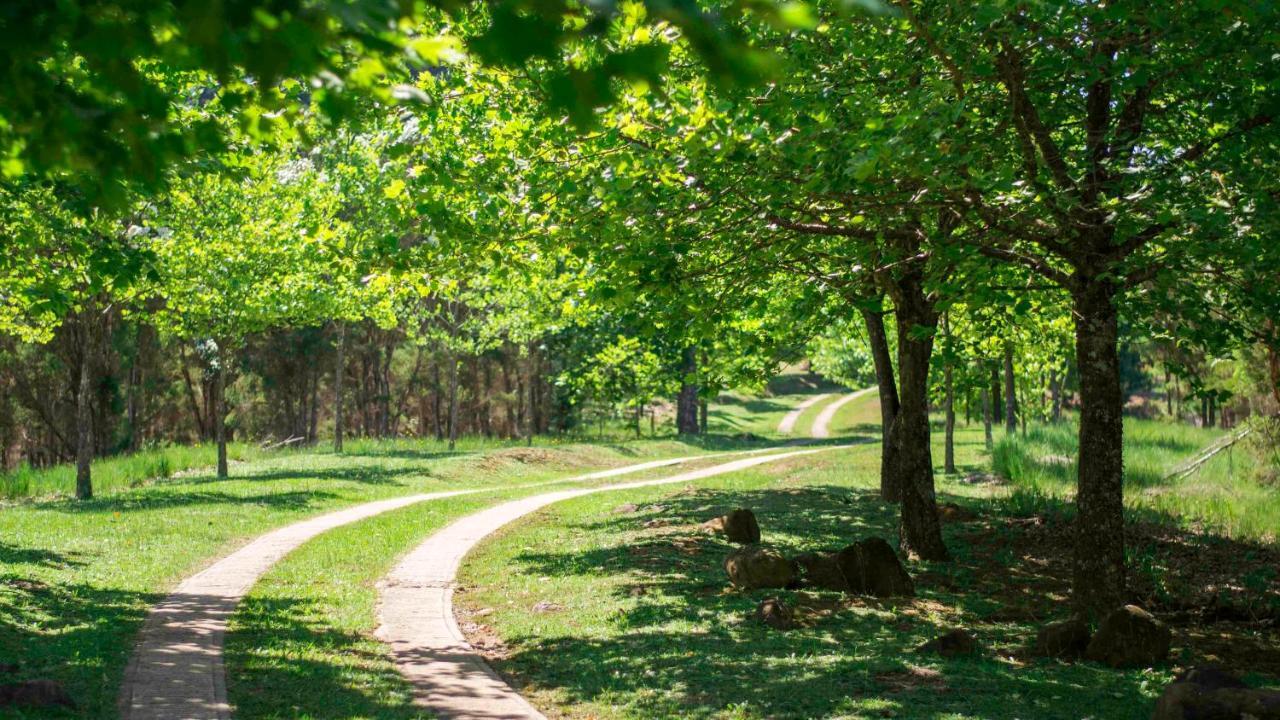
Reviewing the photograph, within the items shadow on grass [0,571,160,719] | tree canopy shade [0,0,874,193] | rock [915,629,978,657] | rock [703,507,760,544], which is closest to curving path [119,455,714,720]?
shadow on grass [0,571,160,719]

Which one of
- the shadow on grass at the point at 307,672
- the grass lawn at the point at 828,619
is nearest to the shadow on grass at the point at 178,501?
the grass lawn at the point at 828,619

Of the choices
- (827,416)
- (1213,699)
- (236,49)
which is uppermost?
(236,49)

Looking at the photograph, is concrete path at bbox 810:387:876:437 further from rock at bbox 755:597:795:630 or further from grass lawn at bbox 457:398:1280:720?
rock at bbox 755:597:795:630

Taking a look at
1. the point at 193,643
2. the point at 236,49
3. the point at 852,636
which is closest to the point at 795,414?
the point at 852,636

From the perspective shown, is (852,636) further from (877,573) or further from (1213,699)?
(1213,699)

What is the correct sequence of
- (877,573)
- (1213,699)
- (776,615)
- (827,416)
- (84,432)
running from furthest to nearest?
(827,416) → (84,432) → (877,573) → (776,615) → (1213,699)


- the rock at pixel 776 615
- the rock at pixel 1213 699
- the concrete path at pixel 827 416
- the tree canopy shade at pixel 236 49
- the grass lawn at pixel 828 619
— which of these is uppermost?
the tree canopy shade at pixel 236 49

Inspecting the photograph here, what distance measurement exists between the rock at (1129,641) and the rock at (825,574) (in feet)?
9.89

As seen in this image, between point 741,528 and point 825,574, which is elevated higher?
point 741,528

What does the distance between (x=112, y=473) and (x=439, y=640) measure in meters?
18.9

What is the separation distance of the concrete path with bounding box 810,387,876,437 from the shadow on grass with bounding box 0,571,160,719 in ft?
158

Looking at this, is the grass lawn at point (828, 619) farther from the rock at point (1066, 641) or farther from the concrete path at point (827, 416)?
the concrete path at point (827, 416)

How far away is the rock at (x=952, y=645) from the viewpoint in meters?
7.91

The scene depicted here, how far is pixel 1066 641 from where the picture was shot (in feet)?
26.6
